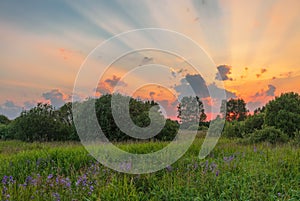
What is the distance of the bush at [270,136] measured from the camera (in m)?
11.8

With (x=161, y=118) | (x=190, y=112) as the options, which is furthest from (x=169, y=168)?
(x=161, y=118)

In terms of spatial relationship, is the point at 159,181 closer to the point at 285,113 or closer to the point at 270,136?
the point at 270,136

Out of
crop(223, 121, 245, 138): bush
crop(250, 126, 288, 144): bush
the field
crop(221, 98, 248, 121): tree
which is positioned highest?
crop(221, 98, 248, 121): tree

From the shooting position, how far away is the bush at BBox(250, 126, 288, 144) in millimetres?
11828

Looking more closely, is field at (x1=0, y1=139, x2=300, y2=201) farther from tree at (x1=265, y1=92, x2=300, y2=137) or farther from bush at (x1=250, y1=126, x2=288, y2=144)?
tree at (x1=265, y1=92, x2=300, y2=137)

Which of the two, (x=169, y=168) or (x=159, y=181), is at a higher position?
(x=169, y=168)

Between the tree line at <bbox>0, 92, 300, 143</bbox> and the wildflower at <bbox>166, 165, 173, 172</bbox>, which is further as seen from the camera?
the tree line at <bbox>0, 92, 300, 143</bbox>

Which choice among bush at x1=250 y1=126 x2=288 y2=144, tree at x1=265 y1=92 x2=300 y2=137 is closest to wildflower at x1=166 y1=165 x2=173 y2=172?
bush at x1=250 y1=126 x2=288 y2=144

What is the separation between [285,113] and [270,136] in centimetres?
212

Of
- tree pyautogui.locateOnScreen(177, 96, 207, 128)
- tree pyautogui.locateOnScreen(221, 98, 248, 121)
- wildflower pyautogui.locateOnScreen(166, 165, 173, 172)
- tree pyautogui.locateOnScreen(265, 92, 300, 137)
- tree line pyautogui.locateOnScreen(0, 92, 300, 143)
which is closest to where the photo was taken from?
wildflower pyautogui.locateOnScreen(166, 165, 173, 172)

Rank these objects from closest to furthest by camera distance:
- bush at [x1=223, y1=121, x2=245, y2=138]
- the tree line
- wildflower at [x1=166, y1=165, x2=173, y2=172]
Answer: wildflower at [x1=166, y1=165, x2=173, y2=172] → the tree line → bush at [x1=223, y1=121, x2=245, y2=138]

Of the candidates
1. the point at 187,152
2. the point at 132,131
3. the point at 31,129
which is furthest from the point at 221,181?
the point at 31,129

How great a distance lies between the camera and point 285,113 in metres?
13.4

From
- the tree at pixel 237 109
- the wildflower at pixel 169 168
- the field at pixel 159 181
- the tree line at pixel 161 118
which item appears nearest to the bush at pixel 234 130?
the tree line at pixel 161 118
